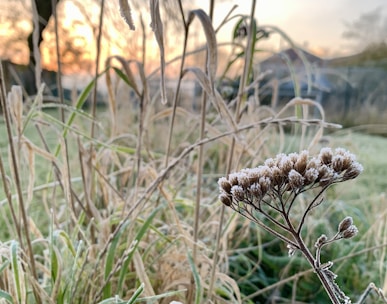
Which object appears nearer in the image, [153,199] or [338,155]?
[338,155]

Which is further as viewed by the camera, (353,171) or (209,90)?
(209,90)

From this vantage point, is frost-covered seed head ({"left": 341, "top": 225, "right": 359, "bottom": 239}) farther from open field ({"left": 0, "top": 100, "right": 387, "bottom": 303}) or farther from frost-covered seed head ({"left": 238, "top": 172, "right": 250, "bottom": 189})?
open field ({"left": 0, "top": 100, "right": 387, "bottom": 303})

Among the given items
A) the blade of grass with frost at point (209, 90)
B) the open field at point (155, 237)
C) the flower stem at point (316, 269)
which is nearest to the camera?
the flower stem at point (316, 269)

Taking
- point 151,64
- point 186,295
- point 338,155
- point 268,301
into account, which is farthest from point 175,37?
point 338,155

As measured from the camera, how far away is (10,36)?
266 centimetres

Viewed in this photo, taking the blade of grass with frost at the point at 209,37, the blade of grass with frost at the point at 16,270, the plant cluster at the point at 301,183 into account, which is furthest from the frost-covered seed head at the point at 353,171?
the blade of grass with frost at the point at 16,270

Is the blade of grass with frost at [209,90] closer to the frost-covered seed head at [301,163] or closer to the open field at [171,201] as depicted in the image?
the open field at [171,201]

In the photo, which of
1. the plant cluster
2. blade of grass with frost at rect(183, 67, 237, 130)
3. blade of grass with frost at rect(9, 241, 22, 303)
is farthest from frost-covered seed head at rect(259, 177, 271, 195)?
blade of grass with frost at rect(9, 241, 22, 303)

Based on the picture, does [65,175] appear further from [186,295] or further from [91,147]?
[186,295]

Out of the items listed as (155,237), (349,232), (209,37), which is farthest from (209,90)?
(155,237)

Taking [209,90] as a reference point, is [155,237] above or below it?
below

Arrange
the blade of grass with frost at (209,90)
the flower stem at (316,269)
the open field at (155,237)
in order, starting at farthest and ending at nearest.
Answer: the open field at (155,237) → the blade of grass with frost at (209,90) → the flower stem at (316,269)

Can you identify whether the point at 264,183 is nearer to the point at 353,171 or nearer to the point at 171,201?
the point at 353,171

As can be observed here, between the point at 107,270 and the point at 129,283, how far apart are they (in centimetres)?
13
